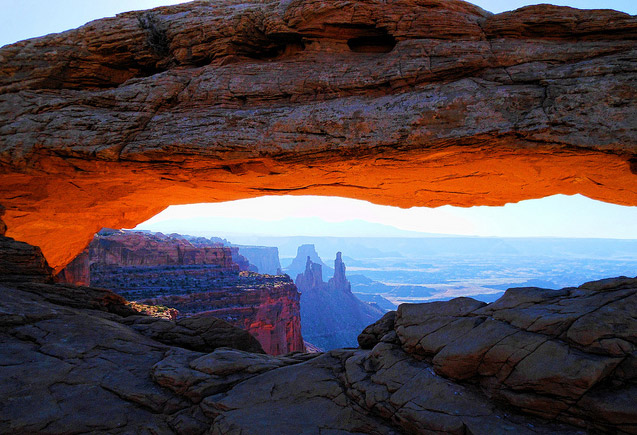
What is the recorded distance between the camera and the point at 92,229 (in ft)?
66.7

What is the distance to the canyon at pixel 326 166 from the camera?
21.9ft

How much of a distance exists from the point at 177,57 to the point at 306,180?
6729mm

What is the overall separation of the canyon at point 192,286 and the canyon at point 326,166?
26.0 m

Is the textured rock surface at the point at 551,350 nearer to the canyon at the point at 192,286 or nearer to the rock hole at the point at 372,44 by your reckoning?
the rock hole at the point at 372,44

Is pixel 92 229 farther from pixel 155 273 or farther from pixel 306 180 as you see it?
pixel 155 273

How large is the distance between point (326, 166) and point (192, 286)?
4625cm

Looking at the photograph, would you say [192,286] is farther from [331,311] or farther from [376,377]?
[331,311]

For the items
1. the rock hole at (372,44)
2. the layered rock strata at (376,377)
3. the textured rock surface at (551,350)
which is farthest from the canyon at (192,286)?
A: the textured rock surface at (551,350)

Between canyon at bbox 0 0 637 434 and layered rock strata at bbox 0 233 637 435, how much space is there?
40mm

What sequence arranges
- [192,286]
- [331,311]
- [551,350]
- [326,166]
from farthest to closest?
[331,311], [192,286], [326,166], [551,350]

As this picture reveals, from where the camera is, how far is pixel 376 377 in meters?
7.75

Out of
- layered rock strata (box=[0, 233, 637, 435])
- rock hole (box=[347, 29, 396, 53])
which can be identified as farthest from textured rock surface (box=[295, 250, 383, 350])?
rock hole (box=[347, 29, 396, 53])

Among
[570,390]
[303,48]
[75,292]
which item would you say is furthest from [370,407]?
[303,48]

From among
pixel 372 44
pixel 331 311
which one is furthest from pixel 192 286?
pixel 331 311
